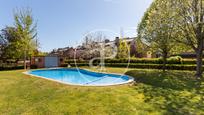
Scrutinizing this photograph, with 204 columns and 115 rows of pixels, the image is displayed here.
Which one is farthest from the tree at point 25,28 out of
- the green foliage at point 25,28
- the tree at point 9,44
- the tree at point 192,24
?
the tree at point 192,24

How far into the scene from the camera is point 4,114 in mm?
6551

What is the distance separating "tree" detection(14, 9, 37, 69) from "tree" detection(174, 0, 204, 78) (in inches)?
789

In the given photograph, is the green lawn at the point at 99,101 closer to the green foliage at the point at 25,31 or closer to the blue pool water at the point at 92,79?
the blue pool water at the point at 92,79

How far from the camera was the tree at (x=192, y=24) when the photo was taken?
15.1 metres

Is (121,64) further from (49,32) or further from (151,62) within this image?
(49,32)

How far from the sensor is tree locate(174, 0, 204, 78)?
15062 millimetres

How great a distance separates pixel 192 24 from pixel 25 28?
21.7m

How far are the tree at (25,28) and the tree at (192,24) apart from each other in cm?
2004

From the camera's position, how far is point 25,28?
25.6m

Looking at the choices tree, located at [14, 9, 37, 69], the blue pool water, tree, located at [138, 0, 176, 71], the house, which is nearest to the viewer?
the blue pool water

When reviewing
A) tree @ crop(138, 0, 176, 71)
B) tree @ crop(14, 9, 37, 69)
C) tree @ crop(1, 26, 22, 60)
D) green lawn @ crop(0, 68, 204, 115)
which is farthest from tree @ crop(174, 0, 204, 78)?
tree @ crop(1, 26, 22, 60)

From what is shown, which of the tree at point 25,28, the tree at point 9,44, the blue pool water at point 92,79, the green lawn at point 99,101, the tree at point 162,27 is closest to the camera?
the green lawn at point 99,101

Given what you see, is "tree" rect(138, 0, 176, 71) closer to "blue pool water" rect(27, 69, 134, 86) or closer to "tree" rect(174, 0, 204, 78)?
"tree" rect(174, 0, 204, 78)

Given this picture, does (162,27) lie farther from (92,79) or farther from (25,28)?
(25,28)
